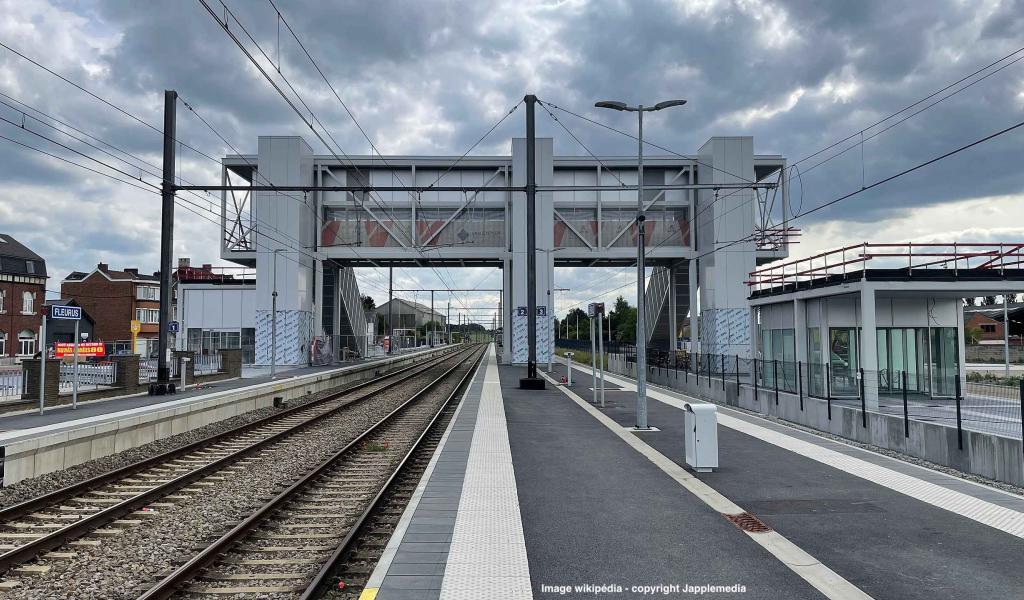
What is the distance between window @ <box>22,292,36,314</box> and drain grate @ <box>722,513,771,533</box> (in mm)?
63957

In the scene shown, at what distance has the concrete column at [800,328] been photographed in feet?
76.0

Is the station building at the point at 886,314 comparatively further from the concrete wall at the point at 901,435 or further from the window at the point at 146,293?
the window at the point at 146,293

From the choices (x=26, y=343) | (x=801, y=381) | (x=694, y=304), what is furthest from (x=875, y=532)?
(x=26, y=343)

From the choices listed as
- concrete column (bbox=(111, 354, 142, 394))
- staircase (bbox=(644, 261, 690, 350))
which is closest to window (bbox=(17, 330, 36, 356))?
concrete column (bbox=(111, 354, 142, 394))

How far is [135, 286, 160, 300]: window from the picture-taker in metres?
72.8

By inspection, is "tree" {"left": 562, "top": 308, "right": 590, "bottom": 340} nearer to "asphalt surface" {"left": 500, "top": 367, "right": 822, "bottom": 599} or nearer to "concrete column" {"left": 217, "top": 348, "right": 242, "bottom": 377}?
"concrete column" {"left": 217, "top": 348, "right": 242, "bottom": 377}

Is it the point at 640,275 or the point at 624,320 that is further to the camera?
the point at 624,320

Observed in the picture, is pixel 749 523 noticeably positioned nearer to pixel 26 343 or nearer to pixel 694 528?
pixel 694 528

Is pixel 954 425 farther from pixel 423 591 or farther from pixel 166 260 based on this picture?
pixel 166 260

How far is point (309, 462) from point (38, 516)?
4.52m

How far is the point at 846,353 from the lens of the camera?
21.4 metres

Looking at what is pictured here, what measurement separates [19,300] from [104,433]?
5268 cm

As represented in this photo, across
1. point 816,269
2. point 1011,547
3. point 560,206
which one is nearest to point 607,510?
point 1011,547

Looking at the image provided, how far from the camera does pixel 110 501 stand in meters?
9.47
